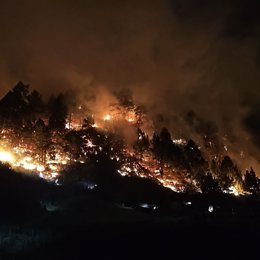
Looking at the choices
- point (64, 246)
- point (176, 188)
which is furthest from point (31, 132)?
point (64, 246)

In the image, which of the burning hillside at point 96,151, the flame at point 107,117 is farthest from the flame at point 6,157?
the flame at point 107,117

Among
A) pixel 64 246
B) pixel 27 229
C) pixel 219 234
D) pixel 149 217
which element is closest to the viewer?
pixel 64 246

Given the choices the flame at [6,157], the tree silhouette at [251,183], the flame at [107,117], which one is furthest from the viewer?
the flame at [107,117]

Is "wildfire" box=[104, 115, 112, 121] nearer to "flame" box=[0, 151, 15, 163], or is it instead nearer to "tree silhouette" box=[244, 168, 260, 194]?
"flame" box=[0, 151, 15, 163]

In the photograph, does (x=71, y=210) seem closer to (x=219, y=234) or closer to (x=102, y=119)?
(x=219, y=234)

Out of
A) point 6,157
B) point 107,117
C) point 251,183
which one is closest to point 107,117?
point 107,117

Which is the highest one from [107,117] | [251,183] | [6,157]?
[107,117]

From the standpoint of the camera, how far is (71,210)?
78.5 meters

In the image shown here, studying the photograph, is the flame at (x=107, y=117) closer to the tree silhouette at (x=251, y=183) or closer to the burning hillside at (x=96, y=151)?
the burning hillside at (x=96, y=151)

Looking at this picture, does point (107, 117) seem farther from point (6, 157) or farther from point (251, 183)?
point (251, 183)

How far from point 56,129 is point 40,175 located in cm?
1996

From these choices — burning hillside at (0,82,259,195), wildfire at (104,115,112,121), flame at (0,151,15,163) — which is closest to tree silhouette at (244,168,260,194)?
burning hillside at (0,82,259,195)

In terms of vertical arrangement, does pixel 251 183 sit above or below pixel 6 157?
below

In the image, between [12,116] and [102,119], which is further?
[102,119]
